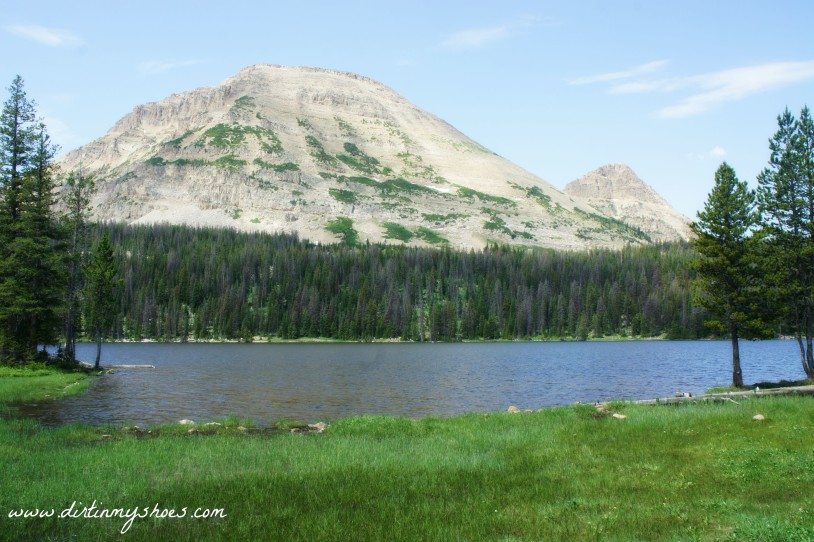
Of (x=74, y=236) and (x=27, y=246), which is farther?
(x=74, y=236)

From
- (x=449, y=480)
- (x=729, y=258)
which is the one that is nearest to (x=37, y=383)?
(x=449, y=480)

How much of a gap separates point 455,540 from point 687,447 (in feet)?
45.5

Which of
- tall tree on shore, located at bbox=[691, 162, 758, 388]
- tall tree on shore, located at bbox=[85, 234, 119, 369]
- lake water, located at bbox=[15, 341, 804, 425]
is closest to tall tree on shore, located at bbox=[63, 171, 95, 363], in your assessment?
tall tree on shore, located at bbox=[85, 234, 119, 369]

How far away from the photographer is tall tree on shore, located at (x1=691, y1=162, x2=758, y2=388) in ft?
162

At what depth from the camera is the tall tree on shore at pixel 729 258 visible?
162 feet

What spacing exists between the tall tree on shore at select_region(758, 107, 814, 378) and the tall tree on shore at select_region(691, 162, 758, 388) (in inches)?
62.5

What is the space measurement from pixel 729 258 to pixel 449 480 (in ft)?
140

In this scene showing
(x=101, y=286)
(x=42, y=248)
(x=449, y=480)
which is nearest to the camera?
(x=449, y=480)

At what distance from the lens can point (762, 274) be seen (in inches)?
1940

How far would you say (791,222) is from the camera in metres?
48.3

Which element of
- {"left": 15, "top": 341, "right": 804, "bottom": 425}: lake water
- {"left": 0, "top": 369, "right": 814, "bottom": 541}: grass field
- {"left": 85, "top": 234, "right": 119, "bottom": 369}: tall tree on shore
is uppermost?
{"left": 85, "top": 234, "right": 119, "bottom": 369}: tall tree on shore

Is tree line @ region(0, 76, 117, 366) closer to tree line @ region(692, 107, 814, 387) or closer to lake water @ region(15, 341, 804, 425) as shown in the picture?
lake water @ region(15, 341, 804, 425)

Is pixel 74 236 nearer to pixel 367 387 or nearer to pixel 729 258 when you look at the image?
pixel 367 387

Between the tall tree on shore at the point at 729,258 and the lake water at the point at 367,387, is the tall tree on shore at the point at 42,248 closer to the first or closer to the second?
the lake water at the point at 367,387
